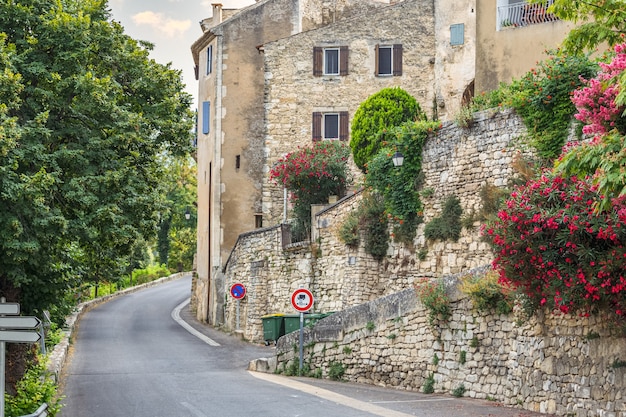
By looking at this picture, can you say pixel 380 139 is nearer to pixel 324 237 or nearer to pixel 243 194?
pixel 324 237

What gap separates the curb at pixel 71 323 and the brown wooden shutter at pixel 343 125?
1238 cm

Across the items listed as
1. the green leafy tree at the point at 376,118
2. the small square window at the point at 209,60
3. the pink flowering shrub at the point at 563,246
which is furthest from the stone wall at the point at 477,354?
the small square window at the point at 209,60

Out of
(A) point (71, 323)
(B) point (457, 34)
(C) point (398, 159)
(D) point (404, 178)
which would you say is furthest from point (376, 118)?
(A) point (71, 323)

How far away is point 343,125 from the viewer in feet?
125

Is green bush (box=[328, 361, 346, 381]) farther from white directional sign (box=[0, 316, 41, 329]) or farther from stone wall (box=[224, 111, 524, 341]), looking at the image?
white directional sign (box=[0, 316, 41, 329])

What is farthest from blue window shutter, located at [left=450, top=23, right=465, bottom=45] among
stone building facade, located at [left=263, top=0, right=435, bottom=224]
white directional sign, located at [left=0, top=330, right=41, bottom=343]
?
white directional sign, located at [left=0, top=330, right=41, bottom=343]

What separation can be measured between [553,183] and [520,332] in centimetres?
301

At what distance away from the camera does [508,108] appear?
22.5 meters

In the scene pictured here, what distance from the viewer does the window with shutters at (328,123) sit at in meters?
38.0

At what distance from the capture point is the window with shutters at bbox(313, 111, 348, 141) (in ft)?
125

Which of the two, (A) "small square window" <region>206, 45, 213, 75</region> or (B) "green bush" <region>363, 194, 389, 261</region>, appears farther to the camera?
(A) "small square window" <region>206, 45, 213, 75</region>

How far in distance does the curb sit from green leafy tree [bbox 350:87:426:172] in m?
10.8

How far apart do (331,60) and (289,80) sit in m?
1.82

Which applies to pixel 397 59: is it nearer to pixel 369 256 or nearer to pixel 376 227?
pixel 376 227
